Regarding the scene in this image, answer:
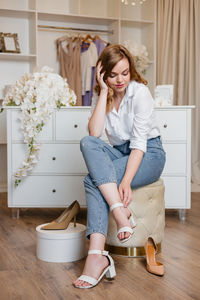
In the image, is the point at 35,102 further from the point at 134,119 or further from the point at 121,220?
the point at 121,220

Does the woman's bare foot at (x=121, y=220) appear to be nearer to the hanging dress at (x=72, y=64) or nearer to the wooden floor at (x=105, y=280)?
the wooden floor at (x=105, y=280)

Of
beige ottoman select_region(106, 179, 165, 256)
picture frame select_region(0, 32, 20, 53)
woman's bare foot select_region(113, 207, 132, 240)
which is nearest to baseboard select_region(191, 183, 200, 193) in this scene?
beige ottoman select_region(106, 179, 165, 256)

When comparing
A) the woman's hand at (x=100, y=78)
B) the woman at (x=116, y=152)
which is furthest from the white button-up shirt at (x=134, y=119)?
the woman's hand at (x=100, y=78)

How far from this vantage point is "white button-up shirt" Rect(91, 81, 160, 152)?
197 centimetres

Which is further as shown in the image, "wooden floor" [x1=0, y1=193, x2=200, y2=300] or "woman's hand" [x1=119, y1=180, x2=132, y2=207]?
"woman's hand" [x1=119, y1=180, x2=132, y2=207]

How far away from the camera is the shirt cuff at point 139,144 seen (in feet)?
6.36

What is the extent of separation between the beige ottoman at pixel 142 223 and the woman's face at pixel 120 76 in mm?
528

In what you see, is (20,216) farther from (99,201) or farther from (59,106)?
(99,201)

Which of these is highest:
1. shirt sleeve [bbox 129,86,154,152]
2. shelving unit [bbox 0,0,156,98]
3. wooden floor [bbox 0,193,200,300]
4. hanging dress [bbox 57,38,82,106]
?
shelving unit [bbox 0,0,156,98]

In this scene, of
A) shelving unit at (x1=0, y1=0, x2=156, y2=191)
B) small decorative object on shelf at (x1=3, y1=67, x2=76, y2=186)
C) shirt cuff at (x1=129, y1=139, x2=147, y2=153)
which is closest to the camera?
shirt cuff at (x1=129, y1=139, x2=147, y2=153)

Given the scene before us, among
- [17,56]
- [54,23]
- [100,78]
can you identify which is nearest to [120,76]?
[100,78]

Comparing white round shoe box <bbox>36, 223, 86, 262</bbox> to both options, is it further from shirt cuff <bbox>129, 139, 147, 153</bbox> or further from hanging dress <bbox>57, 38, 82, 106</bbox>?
hanging dress <bbox>57, 38, 82, 106</bbox>

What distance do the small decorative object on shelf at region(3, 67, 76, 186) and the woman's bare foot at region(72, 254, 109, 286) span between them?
1324 mm

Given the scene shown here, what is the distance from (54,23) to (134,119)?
2.88 metres
